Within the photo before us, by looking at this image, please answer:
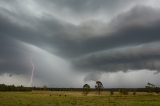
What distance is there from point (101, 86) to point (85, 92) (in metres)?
16.1

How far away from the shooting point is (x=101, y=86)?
196 meters

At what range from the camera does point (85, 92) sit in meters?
186
